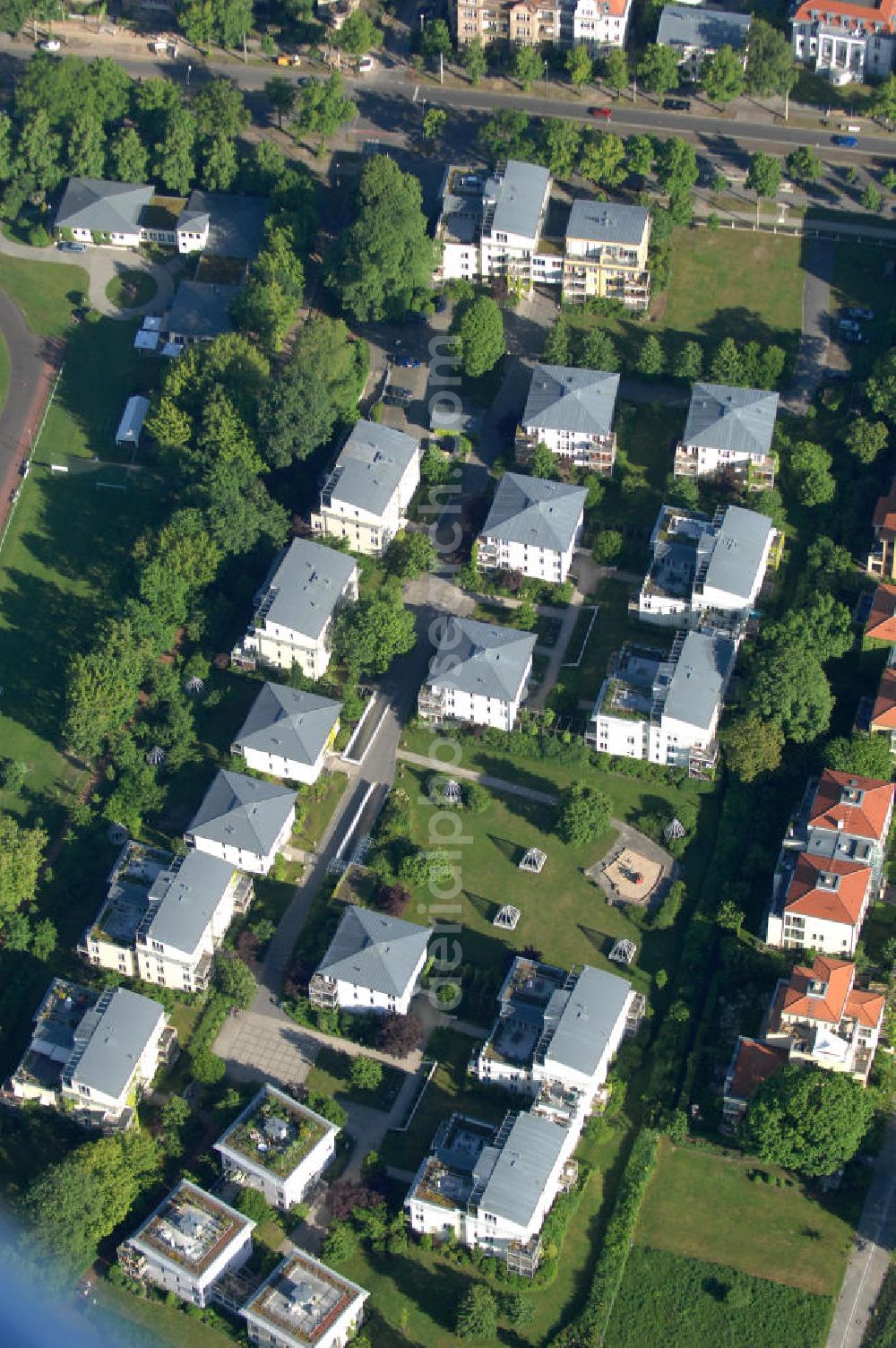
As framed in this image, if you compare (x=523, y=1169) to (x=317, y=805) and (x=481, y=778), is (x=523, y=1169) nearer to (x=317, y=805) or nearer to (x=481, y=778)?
(x=481, y=778)

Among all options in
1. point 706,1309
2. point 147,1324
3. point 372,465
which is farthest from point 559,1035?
point 372,465

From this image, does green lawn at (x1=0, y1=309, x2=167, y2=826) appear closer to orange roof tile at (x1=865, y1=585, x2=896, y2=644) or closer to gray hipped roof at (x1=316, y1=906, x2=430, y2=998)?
gray hipped roof at (x1=316, y1=906, x2=430, y2=998)

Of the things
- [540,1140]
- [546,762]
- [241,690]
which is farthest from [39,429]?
[540,1140]

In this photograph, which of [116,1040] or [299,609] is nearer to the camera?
[116,1040]

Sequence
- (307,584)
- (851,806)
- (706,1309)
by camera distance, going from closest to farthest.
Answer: (706,1309), (851,806), (307,584)

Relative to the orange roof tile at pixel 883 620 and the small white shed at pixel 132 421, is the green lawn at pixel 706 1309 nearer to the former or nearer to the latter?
the orange roof tile at pixel 883 620

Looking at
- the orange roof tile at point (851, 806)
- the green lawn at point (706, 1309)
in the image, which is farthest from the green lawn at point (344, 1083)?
the orange roof tile at point (851, 806)

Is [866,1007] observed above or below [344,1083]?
above

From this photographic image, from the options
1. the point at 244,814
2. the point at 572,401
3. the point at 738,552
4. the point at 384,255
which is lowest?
the point at 244,814
